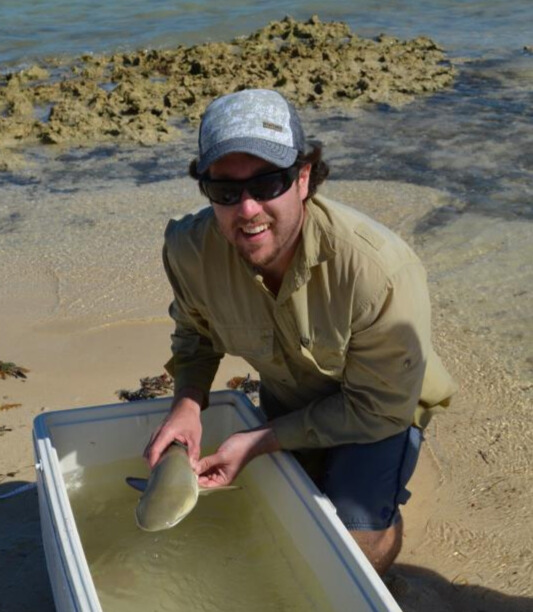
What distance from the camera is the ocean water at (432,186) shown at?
5367mm

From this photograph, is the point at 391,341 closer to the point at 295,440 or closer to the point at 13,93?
the point at 295,440

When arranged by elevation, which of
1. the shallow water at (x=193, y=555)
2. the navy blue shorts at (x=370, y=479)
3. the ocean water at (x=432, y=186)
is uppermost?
the navy blue shorts at (x=370, y=479)

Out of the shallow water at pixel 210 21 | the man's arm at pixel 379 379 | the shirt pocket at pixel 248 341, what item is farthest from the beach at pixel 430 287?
the shallow water at pixel 210 21

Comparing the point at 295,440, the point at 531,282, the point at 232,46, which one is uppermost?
the point at 295,440

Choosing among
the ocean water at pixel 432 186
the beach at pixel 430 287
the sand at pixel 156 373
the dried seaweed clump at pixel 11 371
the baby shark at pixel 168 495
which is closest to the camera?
the baby shark at pixel 168 495

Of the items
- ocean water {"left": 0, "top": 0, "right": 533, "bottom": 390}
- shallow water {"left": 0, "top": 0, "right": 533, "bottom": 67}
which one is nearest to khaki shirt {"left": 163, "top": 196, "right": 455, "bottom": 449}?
ocean water {"left": 0, "top": 0, "right": 533, "bottom": 390}

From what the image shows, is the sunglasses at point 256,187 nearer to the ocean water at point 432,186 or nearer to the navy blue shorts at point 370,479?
the navy blue shorts at point 370,479

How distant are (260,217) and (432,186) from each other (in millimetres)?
4617

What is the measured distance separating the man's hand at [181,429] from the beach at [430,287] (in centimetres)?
62

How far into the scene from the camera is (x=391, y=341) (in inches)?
115

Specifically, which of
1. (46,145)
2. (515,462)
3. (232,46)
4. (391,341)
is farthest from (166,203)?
(232,46)

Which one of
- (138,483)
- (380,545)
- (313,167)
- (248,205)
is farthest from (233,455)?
(313,167)

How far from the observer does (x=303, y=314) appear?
300cm

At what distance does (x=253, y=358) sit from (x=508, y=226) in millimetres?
3511
